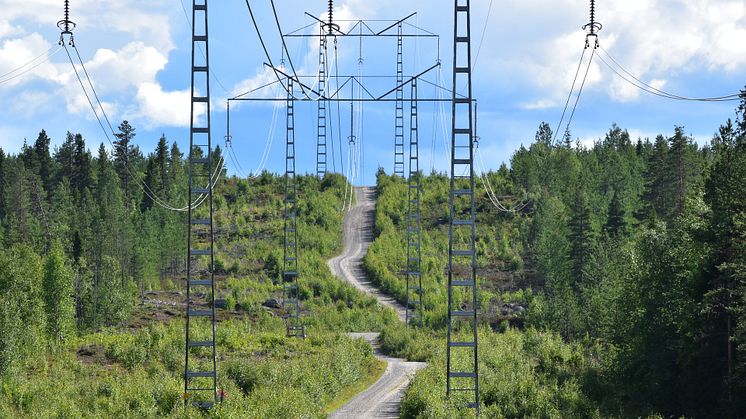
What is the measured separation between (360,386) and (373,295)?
3567 centimetres

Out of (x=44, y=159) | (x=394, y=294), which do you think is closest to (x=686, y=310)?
(x=394, y=294)

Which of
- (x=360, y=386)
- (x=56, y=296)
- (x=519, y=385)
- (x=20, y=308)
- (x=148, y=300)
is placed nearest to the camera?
(x=519, y=385)

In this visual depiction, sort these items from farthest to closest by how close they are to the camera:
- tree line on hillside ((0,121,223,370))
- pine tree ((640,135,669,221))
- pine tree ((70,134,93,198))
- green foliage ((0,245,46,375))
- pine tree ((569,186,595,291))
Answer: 1. pine tree ((70,134,93,198))
2. pine tree ((640,135,669,221))
3. pine tree ((569,186,595,291))
4. tree line on hillside ((0,121,223,370))
5. green foliage ((0,245,46,375))

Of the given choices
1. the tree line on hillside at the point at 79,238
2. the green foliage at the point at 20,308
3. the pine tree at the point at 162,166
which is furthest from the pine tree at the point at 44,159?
the green foliage at the point at 20,308

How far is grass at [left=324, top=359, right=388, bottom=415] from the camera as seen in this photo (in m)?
36.9

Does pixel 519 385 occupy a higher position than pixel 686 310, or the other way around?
pixel 686 310

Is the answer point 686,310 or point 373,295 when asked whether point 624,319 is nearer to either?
point 686,310

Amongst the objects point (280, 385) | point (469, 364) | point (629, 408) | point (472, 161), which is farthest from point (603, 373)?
point (472, 161)

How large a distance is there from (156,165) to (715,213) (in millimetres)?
102901

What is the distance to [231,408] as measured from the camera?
29.1 meters

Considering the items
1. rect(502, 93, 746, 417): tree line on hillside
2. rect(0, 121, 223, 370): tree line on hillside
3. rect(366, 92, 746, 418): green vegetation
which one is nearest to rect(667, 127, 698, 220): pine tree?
rect(366, 92, 746, 418): green vegetation

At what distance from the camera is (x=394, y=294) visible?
77688mm

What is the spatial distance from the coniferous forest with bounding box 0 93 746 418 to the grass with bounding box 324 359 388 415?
0.30 metres

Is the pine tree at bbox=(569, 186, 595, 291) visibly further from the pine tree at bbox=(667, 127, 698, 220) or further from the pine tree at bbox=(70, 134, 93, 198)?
the pine tree at bbox=(70, 134, 93, 198)
